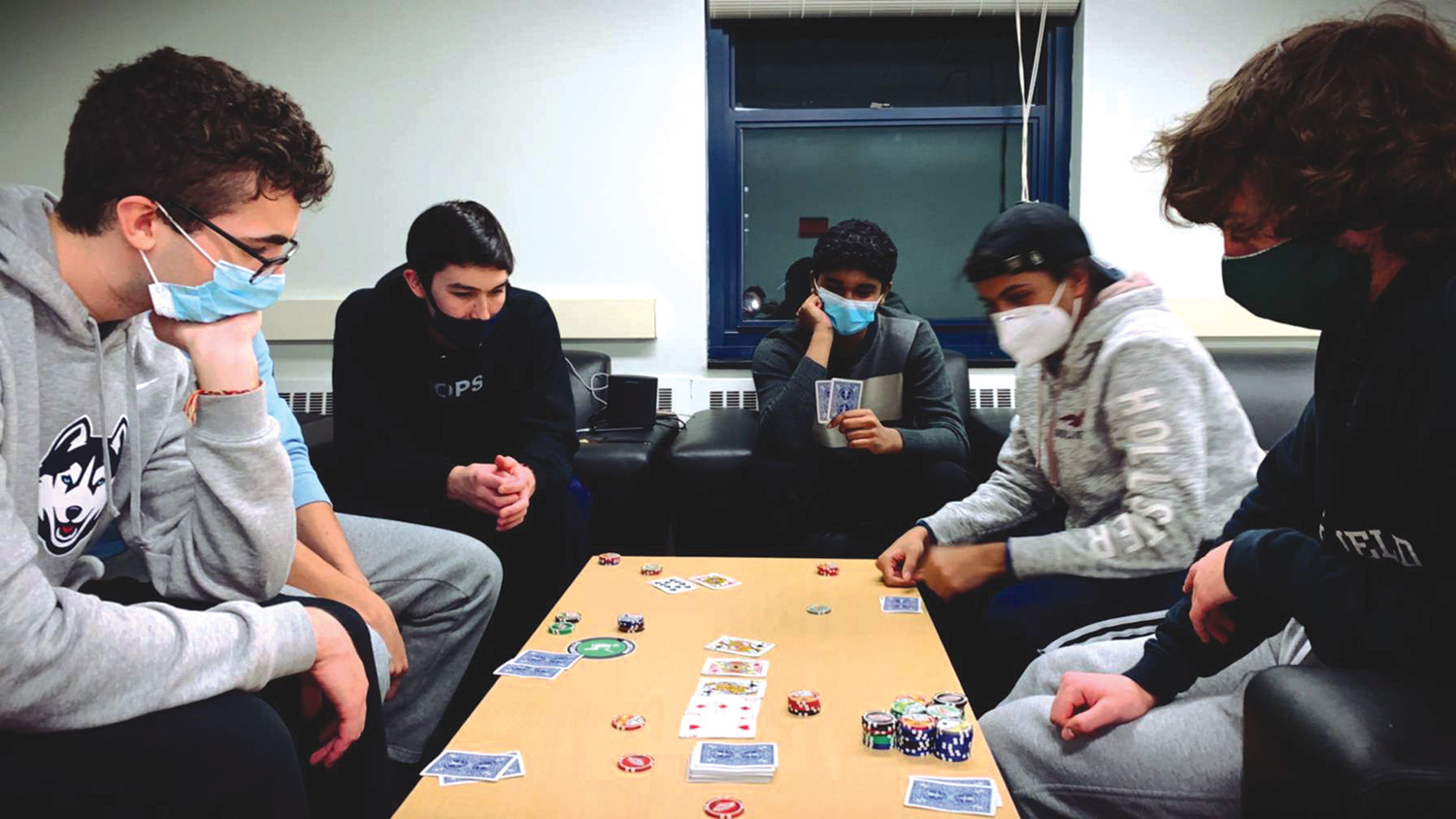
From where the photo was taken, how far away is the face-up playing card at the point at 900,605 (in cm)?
171

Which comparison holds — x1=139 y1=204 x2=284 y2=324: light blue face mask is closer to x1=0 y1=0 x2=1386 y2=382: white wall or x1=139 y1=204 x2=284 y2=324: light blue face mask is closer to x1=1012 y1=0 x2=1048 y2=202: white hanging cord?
x1=0 y1=0 x2=1386 y2=382: white wall

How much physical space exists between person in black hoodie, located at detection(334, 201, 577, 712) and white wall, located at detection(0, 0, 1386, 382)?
1.33 metres

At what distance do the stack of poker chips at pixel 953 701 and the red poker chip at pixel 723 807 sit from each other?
33cm

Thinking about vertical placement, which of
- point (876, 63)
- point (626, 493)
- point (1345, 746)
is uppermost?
point (876, 63)

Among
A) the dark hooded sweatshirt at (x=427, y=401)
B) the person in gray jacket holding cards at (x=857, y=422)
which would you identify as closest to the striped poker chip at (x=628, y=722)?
the dark hooded sweatshirt at (x=427, y=401)

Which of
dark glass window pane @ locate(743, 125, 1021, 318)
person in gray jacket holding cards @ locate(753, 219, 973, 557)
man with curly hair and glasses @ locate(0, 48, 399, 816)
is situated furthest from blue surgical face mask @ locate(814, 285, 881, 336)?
man with curly hair and glasses @ locate(0, 48, 399, 816)

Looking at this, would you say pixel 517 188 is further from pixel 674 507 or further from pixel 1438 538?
pixel 1438 538

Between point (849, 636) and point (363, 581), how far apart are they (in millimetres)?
856

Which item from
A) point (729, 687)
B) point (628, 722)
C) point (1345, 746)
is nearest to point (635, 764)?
point (628, 722)

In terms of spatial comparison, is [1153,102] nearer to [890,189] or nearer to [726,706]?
[890,189]

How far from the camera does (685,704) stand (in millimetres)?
1321

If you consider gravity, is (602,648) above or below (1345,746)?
below

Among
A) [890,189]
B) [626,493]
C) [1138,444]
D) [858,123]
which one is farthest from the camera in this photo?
[890,189]

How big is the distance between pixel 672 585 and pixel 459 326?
84 centimetres
